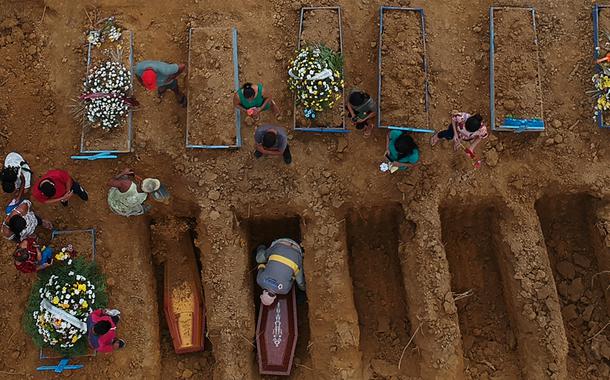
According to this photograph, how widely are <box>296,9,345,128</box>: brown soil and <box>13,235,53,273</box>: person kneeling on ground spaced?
11.8ft

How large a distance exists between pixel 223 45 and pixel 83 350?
4.33 m

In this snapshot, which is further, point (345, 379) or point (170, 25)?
point (170, 25)

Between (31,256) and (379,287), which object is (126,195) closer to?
(31,256)

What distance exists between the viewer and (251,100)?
6.61 m

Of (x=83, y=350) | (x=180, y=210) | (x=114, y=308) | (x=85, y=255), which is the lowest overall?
(x=83, y=350)

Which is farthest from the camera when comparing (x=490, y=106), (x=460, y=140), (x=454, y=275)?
(x=454, y=275)

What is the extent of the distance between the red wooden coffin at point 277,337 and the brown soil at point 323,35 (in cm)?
239

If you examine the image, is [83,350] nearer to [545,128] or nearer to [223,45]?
[223,45]

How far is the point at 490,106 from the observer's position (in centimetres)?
723

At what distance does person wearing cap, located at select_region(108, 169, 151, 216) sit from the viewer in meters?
6.64

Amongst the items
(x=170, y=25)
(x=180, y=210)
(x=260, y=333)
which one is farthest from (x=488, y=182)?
(x=170, y=25)

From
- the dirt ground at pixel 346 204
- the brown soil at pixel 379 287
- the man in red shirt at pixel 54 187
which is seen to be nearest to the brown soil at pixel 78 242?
the dirt ground at pixel 346 204

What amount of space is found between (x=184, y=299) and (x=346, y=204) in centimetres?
258

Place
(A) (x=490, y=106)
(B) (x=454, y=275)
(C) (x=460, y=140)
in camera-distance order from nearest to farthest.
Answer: (C) (x=460, y=140) < (A) (x=490, y=106) < (B) (x=454, y=275)
